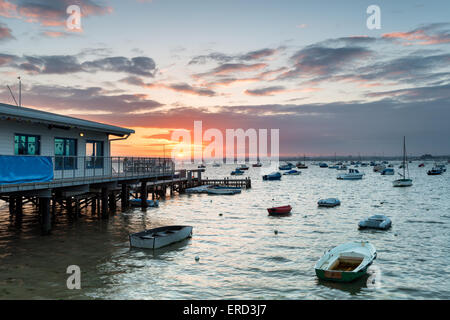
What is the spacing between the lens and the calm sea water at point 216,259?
1578cm

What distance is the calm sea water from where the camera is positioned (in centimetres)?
1578

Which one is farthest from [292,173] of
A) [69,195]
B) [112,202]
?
[69,195]

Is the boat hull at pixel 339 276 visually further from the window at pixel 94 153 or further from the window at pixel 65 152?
the window at pixel 94 153

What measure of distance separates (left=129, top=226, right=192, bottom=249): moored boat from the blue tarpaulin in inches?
269

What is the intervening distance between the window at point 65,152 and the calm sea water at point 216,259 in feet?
16.9

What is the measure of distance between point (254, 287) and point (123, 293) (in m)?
6.00

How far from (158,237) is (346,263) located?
1168 centimetres

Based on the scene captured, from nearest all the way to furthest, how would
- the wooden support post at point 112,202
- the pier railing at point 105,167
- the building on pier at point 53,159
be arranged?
the building on pier at point 53,159 < the pier railing at point 105,167 < the wooden support post at point 112,202

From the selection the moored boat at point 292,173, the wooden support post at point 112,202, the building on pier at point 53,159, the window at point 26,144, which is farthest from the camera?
the moored boat at point 292,173

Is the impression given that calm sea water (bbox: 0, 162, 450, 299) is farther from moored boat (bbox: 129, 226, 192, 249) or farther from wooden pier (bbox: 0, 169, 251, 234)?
wooden pier (bbox: 0, 169, 251, 234)

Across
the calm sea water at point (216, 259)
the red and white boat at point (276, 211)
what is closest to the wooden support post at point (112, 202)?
the calm sea water at point (216, 259)

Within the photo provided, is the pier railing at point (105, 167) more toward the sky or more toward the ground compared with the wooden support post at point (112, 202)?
more toward the sky
